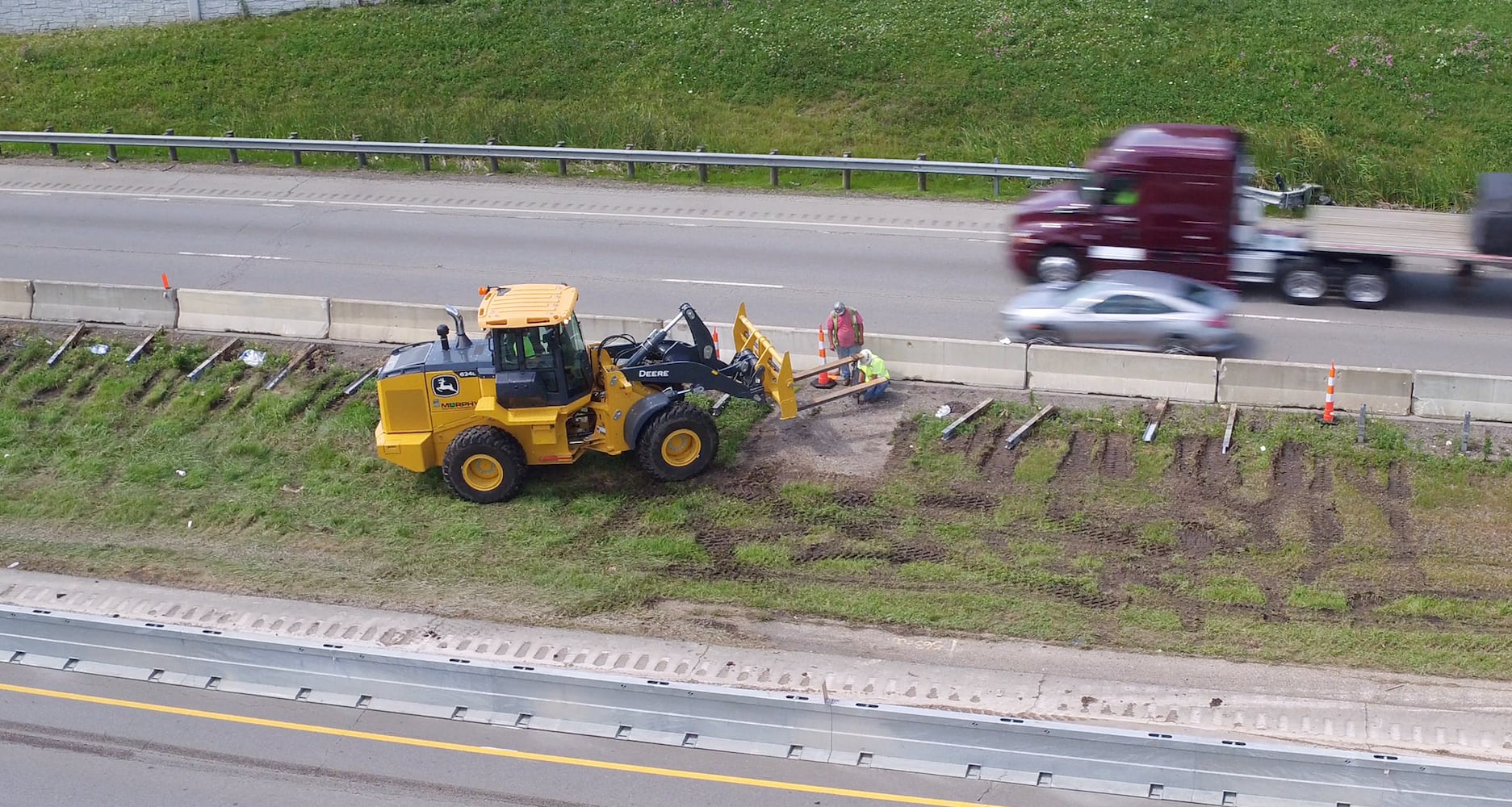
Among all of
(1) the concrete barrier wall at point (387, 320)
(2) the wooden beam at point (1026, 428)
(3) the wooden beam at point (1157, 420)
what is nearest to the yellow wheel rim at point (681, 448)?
(2) the wooden beam at point (1026, 428)

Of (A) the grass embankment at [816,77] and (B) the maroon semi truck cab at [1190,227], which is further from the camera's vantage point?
(A) the grass embankment at [816,77]

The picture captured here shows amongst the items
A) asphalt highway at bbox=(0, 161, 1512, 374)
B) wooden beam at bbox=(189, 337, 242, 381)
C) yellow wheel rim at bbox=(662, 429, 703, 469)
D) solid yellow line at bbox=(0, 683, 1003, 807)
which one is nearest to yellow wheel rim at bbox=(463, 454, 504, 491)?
yellow wheel rim at bbox=(662, 429, 703, 469)

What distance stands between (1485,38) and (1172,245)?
17858mm

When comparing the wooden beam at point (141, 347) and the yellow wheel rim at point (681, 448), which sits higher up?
the wooden beam at point (141, 347)

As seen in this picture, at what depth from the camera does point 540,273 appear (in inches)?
925

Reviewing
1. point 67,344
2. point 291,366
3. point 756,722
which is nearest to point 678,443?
point 756,722

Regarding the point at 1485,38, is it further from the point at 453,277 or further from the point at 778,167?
the point at 453,277

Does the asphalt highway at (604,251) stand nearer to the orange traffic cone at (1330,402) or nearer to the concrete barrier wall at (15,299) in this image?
the concrete barrier wall at (15,299)

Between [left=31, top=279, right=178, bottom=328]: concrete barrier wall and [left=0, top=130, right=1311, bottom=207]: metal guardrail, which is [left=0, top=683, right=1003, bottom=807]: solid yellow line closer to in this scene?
[left=31, top=279, right=178, bottom=328]: concrete barrier wall

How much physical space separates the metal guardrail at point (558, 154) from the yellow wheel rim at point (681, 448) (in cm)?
1235

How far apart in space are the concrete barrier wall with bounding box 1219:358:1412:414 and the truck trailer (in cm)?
413

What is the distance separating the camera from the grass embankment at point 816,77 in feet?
104

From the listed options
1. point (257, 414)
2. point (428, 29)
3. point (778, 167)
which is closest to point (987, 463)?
point (257, 414)

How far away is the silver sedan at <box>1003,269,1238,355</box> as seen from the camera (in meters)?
18.7
